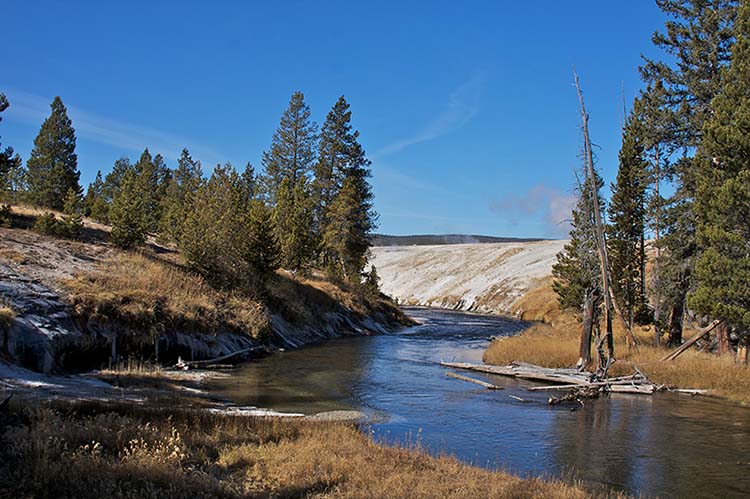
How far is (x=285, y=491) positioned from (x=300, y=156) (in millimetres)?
56091

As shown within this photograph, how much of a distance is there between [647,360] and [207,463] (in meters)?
20.1

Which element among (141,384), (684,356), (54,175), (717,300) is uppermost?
(54,175)

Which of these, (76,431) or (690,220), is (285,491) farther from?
(690,220)

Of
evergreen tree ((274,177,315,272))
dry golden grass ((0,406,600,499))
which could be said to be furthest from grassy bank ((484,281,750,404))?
evergreen tree ((274,177,315,272))

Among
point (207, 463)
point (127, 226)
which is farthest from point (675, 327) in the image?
point (127, 226)

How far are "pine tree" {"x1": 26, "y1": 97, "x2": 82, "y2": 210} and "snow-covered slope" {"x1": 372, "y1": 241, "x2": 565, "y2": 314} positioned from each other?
3816cm

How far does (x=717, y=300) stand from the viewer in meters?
20.1

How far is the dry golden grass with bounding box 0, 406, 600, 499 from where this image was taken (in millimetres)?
7391

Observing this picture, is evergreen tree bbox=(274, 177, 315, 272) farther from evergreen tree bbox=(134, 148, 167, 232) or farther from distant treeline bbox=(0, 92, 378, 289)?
evergreen tree bbox=(134, 148, 167, 232)

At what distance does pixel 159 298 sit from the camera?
80.5 feet

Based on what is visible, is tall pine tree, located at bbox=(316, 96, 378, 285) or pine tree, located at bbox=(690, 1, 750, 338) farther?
tall pine tree, located at bbox=(316, 96, 378, 285)

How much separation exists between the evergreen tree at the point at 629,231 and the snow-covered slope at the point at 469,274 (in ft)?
134

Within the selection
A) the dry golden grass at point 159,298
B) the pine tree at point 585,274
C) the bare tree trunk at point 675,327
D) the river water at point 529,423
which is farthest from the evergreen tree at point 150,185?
the bare tree trunk at point 675,327

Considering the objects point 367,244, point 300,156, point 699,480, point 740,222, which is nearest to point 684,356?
point 740,222
